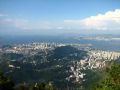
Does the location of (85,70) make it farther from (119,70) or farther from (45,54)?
(119,70)

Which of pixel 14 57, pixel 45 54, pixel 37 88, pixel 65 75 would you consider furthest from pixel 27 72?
pixel 37 88

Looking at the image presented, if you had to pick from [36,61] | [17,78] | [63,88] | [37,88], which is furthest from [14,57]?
[37,88]

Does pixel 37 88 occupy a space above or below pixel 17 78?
above

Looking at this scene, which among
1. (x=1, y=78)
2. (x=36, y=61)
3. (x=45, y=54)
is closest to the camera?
(x=1, y=78)

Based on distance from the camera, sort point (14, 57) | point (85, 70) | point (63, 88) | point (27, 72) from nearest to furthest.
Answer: point (63, 88)
point (27, 72)
point (85, 70)
point (14, 57)

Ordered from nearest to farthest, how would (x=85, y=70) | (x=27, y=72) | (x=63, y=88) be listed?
(x=63, y=88) → (x=27, y=72) → (x=85, y=70)

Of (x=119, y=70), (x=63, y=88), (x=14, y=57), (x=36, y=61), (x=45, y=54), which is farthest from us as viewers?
(x=45, y=54)

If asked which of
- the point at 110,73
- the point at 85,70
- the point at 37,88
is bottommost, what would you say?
the point at 85,70

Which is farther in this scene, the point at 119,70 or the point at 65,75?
the point at 65,75

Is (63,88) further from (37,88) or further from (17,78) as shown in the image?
(37,88)
